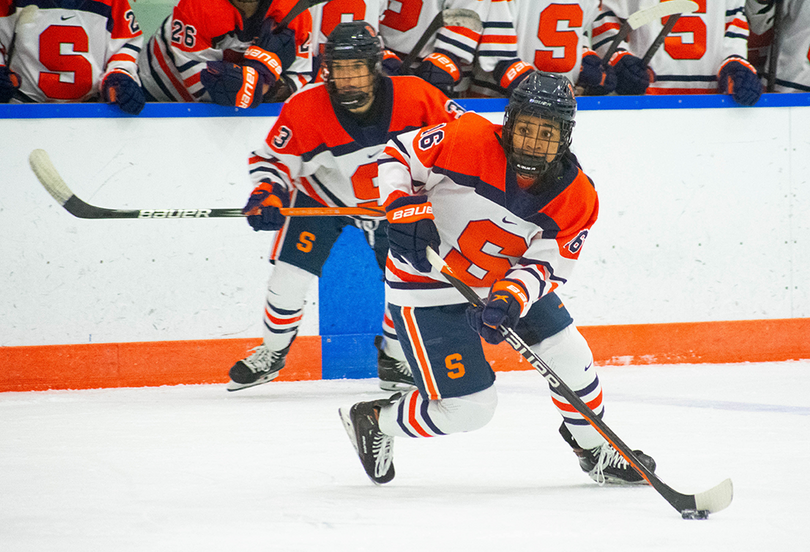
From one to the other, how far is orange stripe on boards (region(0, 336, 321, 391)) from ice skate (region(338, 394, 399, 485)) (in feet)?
4.58

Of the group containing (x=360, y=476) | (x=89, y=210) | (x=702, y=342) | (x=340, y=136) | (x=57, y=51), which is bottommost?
(x=702, y=342)

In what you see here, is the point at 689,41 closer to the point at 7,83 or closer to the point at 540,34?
the point at 540,34

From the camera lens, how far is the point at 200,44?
324 cm

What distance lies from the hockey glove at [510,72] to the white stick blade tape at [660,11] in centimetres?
49

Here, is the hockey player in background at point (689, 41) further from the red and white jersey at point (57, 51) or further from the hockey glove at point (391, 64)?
the red and white jersey at point (57, 51)

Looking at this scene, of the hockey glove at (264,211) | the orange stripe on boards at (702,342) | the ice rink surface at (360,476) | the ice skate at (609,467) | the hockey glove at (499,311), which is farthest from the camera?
the orange stripe on boards at (702,342)

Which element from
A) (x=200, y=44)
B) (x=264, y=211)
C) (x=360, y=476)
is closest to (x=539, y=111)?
(x=360, y=476)

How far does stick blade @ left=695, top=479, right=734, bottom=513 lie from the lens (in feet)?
5.13

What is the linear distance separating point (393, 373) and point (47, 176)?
4.42 feet

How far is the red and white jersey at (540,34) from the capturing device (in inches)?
138

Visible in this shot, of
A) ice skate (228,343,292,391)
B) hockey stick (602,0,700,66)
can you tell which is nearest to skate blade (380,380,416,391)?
ice skate (228,343,292,391)

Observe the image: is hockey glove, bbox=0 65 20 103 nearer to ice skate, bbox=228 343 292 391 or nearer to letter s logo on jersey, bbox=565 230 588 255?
ice skate, bbox=228 343 292 391

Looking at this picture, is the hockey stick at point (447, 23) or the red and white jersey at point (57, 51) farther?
the hockey stick at point (447, 23)

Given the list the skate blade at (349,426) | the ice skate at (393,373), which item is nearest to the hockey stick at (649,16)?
the ice skate at (393,373)
